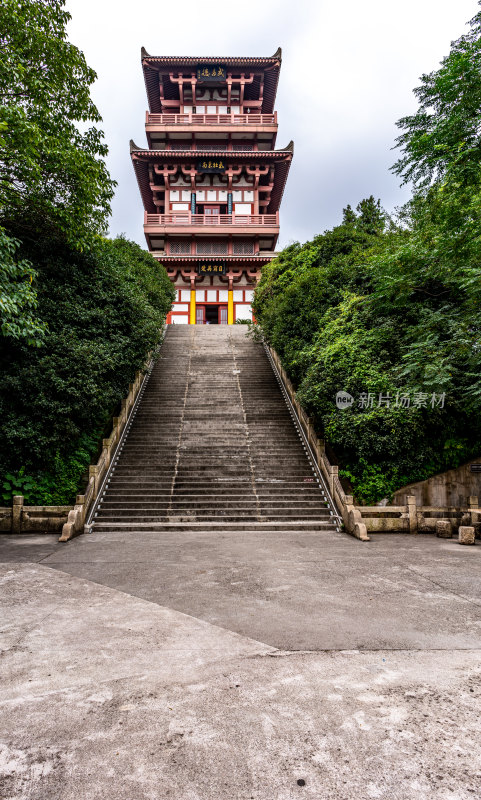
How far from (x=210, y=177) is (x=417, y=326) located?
925 inches

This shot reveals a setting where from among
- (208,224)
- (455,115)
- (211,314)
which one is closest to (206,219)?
(208,224)

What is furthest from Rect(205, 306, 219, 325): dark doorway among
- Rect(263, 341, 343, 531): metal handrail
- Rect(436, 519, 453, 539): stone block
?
Rect(436, 519, 453, 539): stone block

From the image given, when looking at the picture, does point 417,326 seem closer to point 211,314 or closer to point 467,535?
point 467,535

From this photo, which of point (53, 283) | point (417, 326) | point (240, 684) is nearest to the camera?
point (240, 684)

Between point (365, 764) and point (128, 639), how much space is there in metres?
2.30

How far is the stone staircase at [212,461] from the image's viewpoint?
9.95 m

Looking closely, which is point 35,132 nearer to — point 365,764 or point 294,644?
point 294,644

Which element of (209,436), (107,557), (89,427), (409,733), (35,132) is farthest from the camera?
A: (209,436)

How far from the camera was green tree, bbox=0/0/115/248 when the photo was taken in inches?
327

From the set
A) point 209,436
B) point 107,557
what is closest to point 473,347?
point 209,436

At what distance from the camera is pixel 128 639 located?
12.9 ft

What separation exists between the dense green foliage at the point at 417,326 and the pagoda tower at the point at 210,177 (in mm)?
15282

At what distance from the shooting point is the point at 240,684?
10.4 ft

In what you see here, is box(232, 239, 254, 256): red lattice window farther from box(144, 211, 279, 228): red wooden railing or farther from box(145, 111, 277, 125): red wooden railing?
box(145, 111, 277, 125): red wooden railing
